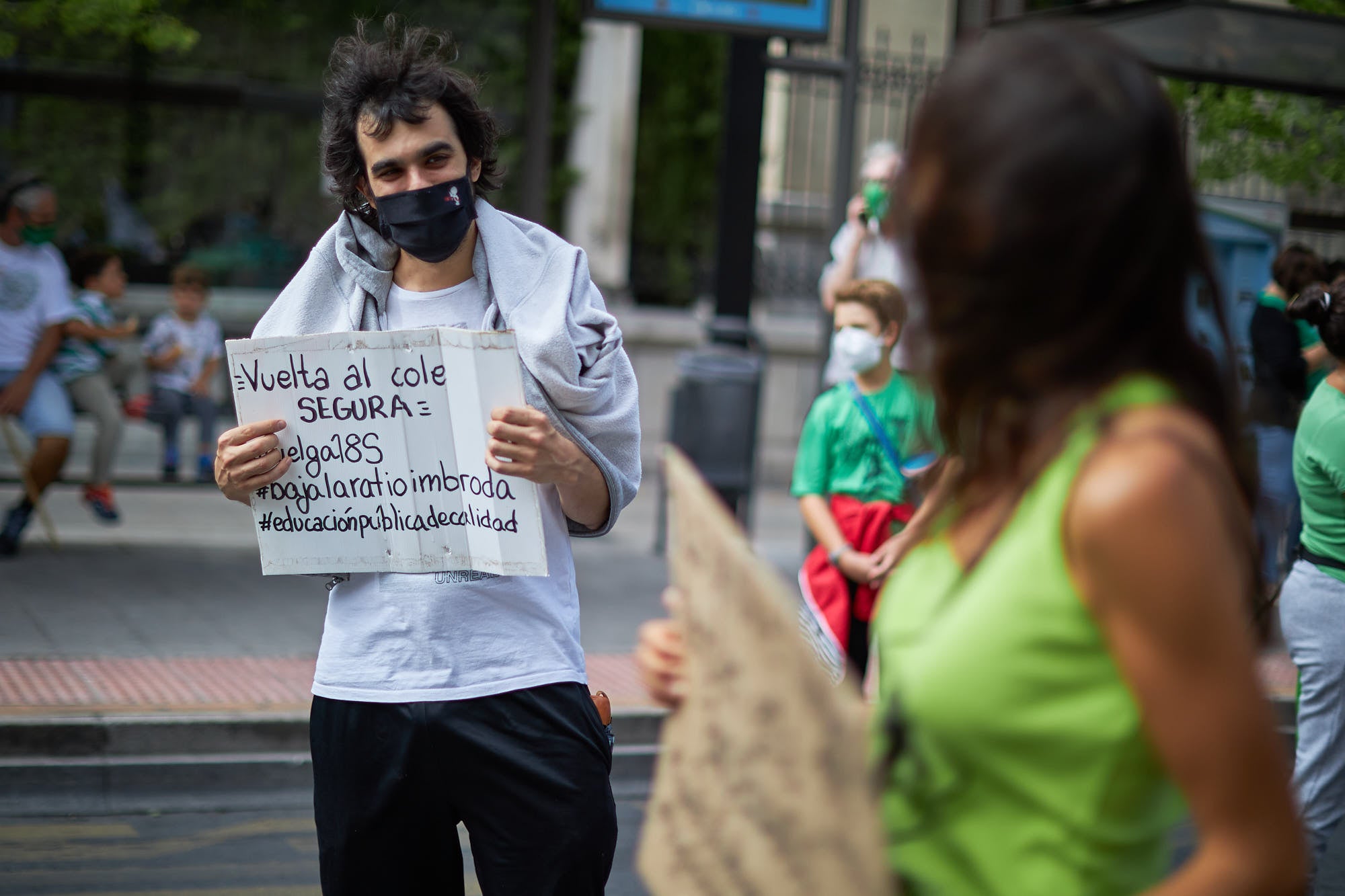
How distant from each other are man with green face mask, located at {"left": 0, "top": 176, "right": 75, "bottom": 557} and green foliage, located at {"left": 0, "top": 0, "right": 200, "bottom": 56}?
0.96m

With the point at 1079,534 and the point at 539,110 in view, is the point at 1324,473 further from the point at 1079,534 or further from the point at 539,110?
the point at 539,110

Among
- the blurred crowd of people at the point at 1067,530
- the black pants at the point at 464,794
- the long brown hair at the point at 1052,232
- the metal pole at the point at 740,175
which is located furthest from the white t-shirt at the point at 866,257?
the long brown hair at the point at 1052,232

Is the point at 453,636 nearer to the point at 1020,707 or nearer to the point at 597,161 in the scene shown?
the point at 1020,707

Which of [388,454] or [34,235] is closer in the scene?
[388,454]

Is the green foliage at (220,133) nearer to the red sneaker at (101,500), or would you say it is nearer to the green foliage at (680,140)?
the red sneaker at (101,500)

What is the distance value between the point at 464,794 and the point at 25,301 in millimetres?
6505

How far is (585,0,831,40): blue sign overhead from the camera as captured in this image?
759cm

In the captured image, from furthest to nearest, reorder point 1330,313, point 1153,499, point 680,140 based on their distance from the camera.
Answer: point 680,140 → point 1330,313 → point 1153,499

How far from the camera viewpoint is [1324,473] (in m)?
4.02

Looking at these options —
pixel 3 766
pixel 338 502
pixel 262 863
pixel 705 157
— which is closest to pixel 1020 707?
pixel 338 502

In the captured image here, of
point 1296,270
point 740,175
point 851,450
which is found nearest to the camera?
point 851,450

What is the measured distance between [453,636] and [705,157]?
620 inches

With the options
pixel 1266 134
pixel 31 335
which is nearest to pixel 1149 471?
pixel 31 335

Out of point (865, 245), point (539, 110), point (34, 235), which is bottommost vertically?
point (34, 235)
